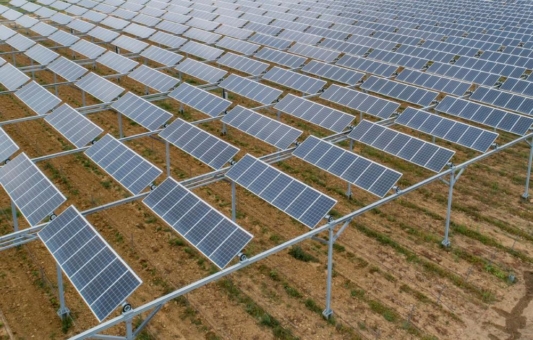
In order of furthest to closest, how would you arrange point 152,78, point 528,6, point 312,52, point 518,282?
1. point 528,6
2. point 312,52
3. point 152,78
4. point 518,282

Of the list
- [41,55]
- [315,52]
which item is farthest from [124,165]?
[315,52]

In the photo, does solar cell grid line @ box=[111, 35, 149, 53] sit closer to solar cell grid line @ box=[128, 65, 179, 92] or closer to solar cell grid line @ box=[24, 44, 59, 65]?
solar cell grid line @ box=[24, 44, 59, 65]

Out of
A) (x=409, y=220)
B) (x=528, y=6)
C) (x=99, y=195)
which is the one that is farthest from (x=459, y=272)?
(x=528, y=6)

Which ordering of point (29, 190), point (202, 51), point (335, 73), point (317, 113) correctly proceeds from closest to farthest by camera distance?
point (29, 190) → point (317, 113) → point (335, 73) → point (202, 51)

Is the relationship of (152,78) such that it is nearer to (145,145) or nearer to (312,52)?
(145,145)

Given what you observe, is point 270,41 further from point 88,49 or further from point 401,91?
point 401,91

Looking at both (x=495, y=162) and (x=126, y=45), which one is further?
(x=126, y=45)
